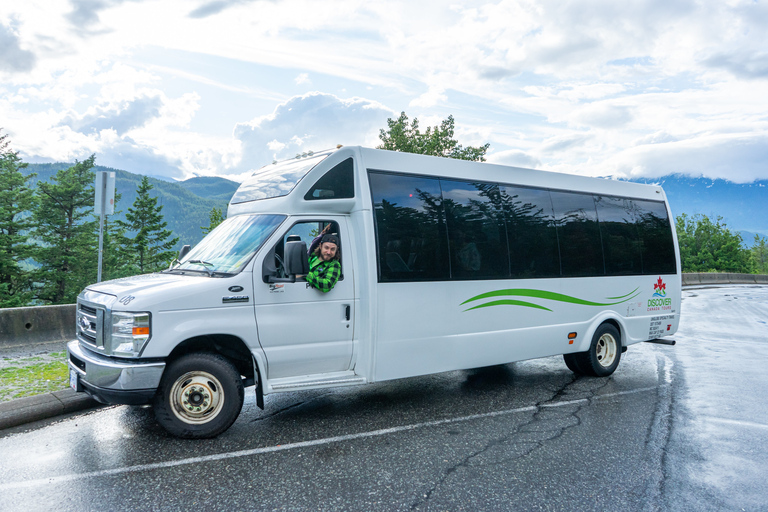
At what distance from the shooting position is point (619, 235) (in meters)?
8.80

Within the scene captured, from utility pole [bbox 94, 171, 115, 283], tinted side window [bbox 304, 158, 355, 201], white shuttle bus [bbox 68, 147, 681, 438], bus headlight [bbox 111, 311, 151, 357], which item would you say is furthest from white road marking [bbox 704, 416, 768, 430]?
utility pole [bbox 94, 171, 115, 283]

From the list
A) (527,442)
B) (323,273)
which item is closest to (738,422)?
(527,442)

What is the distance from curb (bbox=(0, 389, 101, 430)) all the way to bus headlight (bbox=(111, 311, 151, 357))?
6.05 feet

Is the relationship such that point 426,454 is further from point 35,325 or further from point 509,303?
point 35,325

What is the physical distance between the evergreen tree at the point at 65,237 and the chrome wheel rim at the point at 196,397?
154ft

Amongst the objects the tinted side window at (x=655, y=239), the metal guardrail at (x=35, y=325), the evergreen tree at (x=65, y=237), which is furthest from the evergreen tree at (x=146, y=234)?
the tinted side window at (x=655, y=239)

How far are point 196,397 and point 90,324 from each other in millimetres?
1228

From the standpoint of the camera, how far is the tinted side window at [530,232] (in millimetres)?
7453

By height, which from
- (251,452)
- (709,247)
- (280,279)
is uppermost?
(709,247)

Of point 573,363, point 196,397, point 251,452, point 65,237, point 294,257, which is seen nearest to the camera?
point 251,452

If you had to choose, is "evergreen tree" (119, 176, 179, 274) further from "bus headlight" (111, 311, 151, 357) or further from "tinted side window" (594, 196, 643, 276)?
"bus headlight" (111, 311, 151, 357)

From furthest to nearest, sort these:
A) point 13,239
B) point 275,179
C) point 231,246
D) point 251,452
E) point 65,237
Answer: point 65,237
point 13,239
point 275,179
point 231,246
point 251,452

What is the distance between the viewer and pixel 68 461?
4.74 metres

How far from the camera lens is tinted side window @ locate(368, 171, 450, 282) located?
6.19 meters
